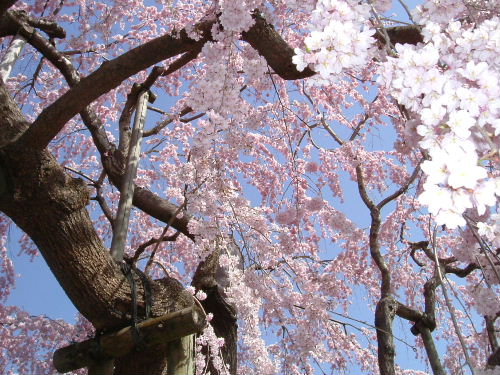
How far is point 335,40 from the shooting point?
1.54 meters

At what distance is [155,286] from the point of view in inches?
104

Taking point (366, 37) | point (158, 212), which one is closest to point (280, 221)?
point (158, 212)

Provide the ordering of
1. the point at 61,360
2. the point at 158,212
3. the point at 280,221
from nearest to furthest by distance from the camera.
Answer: the point at 61,360 < the point at 158,212 < the point at 280,221

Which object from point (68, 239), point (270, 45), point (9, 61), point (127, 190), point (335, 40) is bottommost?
point (68, 239)

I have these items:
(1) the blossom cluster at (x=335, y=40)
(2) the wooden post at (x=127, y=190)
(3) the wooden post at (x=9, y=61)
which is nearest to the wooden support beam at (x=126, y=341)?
(2) the wooden post at (x=127, y=190)

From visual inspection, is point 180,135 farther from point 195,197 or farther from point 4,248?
A: point 195,197

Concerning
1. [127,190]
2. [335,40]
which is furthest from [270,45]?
[127,190]

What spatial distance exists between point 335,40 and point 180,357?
1652 millimetres

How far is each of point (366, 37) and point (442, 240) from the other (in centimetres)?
620

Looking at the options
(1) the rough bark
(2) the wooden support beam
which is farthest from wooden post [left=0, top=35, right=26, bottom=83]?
(1) the rough bark

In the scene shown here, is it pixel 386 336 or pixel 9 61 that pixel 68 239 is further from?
pixel 386 336

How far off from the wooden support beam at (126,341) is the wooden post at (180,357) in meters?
0.05

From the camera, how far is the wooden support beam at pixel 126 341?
2.20m

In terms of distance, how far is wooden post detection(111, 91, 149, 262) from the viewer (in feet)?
9.89
